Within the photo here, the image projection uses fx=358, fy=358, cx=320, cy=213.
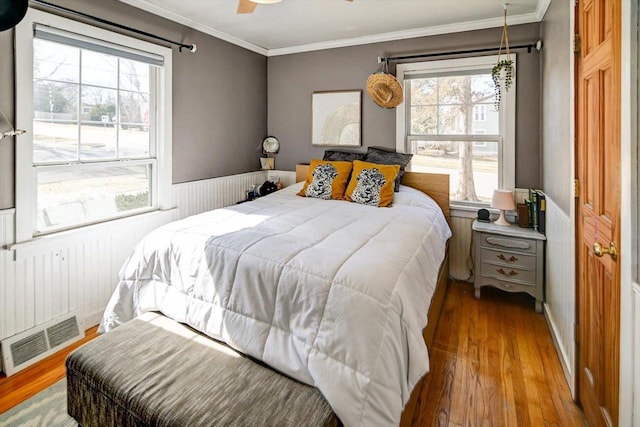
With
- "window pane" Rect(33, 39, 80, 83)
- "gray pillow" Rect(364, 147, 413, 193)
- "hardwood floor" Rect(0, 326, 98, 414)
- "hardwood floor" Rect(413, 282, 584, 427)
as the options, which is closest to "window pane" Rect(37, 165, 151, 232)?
"window pane" Rect(33, 39, 80, 83)

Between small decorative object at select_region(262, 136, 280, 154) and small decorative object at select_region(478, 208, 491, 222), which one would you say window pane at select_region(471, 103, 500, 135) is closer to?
small decorative object at select_region(478, 208, 491, 222)

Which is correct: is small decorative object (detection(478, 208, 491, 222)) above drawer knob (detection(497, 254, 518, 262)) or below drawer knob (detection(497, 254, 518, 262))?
above

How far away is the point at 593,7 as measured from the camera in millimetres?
1592

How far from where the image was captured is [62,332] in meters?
2.50

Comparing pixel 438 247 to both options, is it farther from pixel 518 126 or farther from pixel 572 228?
pixel 518 126

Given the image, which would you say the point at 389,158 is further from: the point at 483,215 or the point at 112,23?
the point at 112,23

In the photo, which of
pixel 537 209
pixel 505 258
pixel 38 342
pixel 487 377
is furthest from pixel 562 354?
pixel 38 342

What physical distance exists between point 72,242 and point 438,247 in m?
2.63

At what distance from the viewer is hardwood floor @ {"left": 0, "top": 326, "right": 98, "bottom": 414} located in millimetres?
1970

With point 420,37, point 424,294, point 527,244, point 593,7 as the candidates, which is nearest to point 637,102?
point 593,7

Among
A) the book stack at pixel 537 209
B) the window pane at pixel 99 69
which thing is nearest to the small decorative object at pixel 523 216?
the book stack at pixel 537 209

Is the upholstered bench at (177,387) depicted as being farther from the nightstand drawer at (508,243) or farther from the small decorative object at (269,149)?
the small decorative object at (269,149)

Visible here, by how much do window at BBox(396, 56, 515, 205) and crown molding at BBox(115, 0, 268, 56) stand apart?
1.76 meters

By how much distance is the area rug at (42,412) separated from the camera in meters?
1.77
